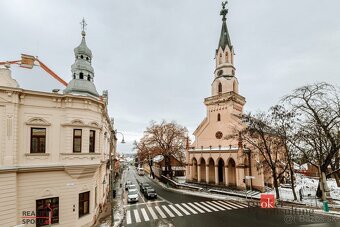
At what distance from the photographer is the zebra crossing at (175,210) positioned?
18.0 meters

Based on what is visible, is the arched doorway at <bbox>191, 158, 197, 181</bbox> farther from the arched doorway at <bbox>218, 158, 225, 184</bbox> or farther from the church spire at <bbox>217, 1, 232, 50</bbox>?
the church spire at <bbox>217, 1, 232, 50</bbox>

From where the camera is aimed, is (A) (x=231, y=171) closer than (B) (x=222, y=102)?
Yes

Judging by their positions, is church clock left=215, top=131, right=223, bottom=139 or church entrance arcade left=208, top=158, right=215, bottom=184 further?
church entrance arcade left=208, top=158, right=215, bottom=184

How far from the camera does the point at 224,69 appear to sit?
1486 inches

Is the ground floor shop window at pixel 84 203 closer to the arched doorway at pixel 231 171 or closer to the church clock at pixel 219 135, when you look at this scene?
the arched doorway at pixel 231 171

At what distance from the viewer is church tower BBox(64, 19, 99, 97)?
1460cm

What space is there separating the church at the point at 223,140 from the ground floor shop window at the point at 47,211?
2510 cm

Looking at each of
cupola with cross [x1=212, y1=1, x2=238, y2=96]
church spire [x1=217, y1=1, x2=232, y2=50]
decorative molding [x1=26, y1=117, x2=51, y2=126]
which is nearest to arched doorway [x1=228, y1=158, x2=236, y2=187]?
cupola with cross [x1=212, y1=1, x2=238, y2=96]

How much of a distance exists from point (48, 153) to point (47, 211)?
3.78 meters

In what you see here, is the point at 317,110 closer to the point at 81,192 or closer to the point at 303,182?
the point at 303,182

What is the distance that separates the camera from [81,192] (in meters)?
13.9

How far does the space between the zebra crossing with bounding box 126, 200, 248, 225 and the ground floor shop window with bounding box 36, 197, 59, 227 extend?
6.23 m

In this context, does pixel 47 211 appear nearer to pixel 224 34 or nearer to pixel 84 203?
pixel 84 203

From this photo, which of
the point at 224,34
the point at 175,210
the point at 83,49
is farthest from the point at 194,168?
the point at 83,49
